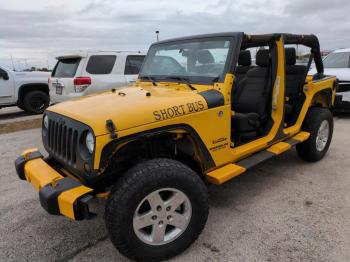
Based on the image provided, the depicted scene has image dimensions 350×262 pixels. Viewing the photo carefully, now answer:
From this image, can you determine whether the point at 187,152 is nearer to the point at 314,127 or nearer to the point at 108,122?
the point at 108,122

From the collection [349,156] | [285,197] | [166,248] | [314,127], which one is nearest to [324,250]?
[285,197]

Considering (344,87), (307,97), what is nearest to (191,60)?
(307,97)

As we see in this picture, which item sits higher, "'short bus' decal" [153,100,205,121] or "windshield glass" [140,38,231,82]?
"windshield glass" [140,38,231,82]

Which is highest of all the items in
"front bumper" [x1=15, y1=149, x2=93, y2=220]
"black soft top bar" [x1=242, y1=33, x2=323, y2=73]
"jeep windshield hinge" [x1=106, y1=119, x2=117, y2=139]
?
"black soft top bar" [x1=242, y1=33, x2=323, y2=73]

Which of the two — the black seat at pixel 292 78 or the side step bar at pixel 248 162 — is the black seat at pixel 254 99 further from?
the black seat at pixel 292 78

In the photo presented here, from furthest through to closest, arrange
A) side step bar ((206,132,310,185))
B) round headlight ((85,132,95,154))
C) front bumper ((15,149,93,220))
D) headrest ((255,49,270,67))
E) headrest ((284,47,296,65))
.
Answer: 1. headrest ((284,47,296,65))
2. headrest ((255,49,270,67))
3. side step bar ((206,132,310,185))
4. round headlight ((85,132,95,154))
5. front bumper ((15,149,93,220))

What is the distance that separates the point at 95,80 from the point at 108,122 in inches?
198

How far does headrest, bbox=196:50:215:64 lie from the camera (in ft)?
11.3

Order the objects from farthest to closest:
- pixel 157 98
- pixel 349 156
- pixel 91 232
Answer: pixel 349 156
pixel 91 232
pixel 157 98

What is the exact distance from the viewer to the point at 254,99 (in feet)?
13.2

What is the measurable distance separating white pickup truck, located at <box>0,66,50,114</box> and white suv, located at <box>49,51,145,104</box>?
270cm

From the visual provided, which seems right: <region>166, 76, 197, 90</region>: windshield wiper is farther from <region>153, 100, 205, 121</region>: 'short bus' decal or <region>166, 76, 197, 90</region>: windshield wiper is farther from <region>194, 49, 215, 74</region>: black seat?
<region>153, 100, 205, 121</region>: 'short bus' decal

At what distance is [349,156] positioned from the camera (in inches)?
197

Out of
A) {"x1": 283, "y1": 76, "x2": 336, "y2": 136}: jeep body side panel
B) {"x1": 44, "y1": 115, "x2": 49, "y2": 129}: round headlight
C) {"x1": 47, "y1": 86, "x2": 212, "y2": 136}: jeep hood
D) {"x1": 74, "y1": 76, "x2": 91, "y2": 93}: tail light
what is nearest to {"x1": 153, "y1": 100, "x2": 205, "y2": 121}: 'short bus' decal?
{"x1": 47, "y1": 86, "x2": 212, "y2": 136}: jeep hood
